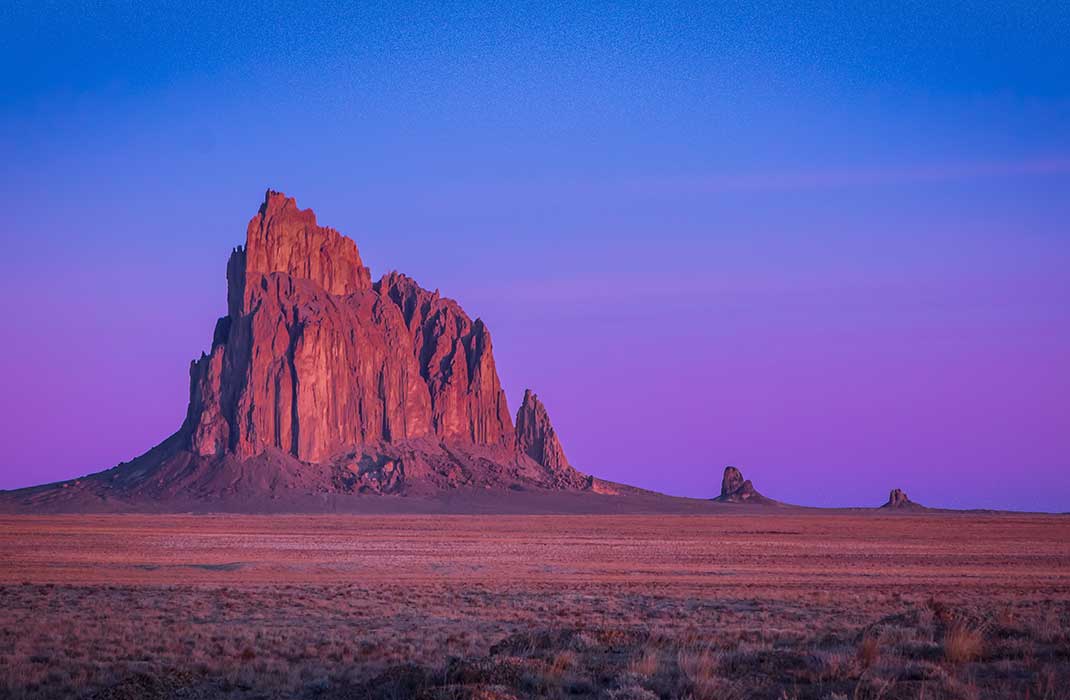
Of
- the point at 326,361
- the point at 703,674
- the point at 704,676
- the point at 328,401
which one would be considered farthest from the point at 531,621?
the point at 326,361

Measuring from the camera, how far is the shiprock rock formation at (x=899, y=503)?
172913 millimetres

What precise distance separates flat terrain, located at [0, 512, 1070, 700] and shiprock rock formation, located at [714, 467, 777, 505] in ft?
376

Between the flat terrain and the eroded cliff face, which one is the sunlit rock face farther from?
the flat terrain

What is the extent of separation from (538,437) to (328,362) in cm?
3966

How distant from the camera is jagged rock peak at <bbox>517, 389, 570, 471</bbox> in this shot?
177500 millimetres

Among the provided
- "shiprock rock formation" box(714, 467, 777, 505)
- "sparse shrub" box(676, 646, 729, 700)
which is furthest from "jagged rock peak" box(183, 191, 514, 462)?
"sparse shrub" box(676, 646, 729, 700)

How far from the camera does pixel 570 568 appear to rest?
4512 cm

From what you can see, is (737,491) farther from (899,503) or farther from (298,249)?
(298,249)

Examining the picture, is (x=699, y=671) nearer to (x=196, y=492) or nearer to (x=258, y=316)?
(x=196, y=492)

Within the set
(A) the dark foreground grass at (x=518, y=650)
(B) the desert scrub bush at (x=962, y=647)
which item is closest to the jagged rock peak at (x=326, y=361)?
(A) the dark foreground grass at (x=518, y=650)

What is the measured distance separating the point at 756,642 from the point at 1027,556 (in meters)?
41.7

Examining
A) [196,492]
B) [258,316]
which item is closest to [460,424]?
[258,316]

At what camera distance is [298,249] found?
168 metres

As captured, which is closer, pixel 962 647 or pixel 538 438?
pixel 962 647
